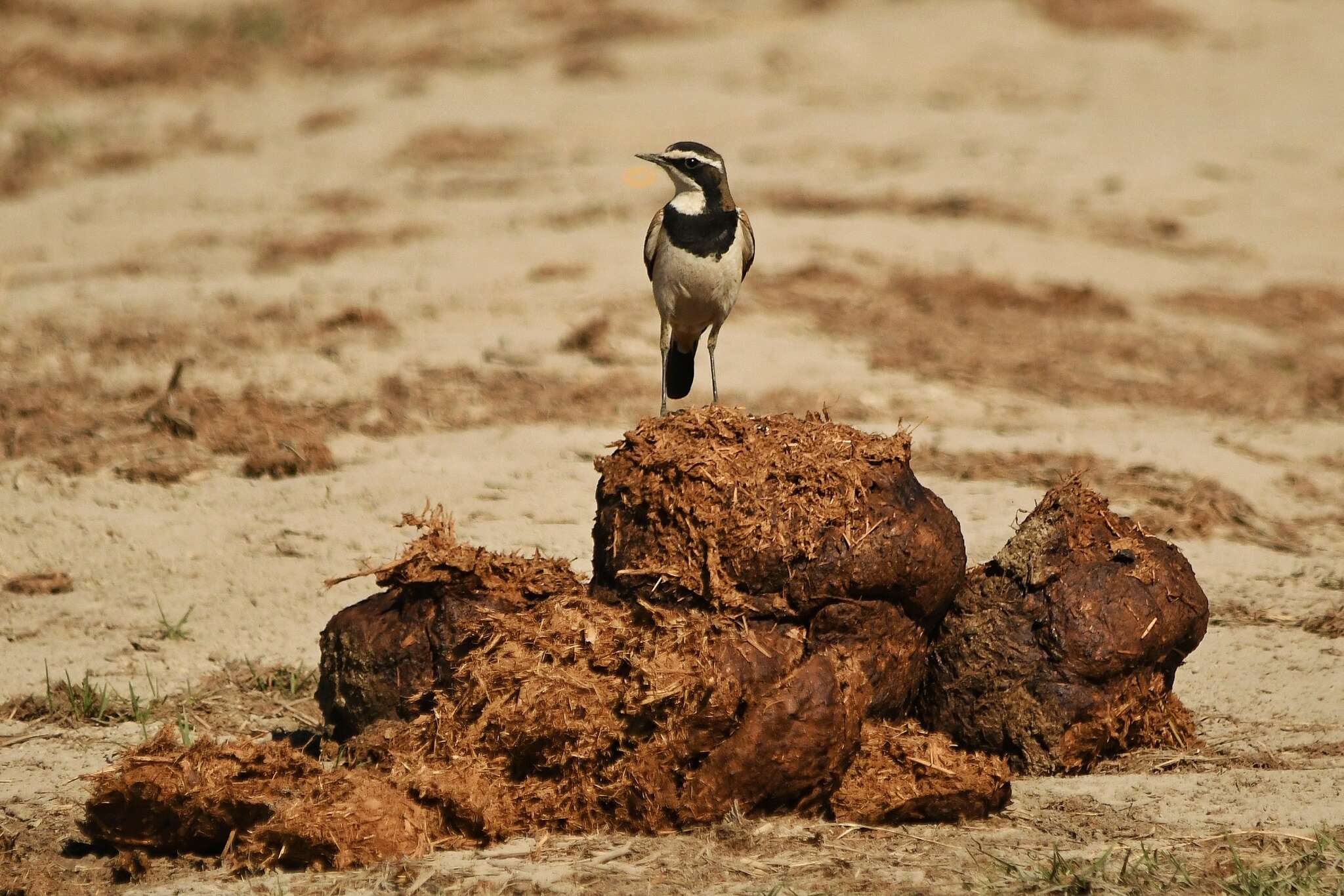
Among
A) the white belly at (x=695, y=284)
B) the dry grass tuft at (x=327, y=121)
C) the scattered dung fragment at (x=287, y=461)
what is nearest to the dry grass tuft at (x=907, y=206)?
the dry grass tuft at (x=327, y=121)

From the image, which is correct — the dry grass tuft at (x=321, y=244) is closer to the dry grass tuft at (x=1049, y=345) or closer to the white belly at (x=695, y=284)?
the dry grass tuft at (x=1049, y=345)

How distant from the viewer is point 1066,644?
5219mm

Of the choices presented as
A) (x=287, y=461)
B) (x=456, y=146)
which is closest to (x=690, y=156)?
(x=287, y=461)

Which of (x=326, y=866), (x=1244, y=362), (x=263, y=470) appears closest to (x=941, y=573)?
(x=326, y=866)

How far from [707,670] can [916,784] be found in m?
0.80

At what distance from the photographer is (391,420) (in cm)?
881

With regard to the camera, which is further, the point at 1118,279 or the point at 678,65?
the point at 678,65

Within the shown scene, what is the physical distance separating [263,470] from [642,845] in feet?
13.2

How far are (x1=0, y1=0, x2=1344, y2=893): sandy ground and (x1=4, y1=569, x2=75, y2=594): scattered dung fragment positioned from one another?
0.06 meters

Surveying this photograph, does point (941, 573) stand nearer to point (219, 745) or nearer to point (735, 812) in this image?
point (735, 812)

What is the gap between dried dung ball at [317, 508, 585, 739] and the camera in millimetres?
5227

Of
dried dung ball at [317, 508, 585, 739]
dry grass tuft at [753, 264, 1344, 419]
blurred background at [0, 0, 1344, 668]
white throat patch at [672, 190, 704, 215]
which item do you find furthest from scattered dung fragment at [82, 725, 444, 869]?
dry grass tuft at [753, 264, 1344, 419]

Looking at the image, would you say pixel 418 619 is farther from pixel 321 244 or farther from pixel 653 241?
pixel 321 244

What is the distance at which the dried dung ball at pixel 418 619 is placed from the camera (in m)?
5.23
